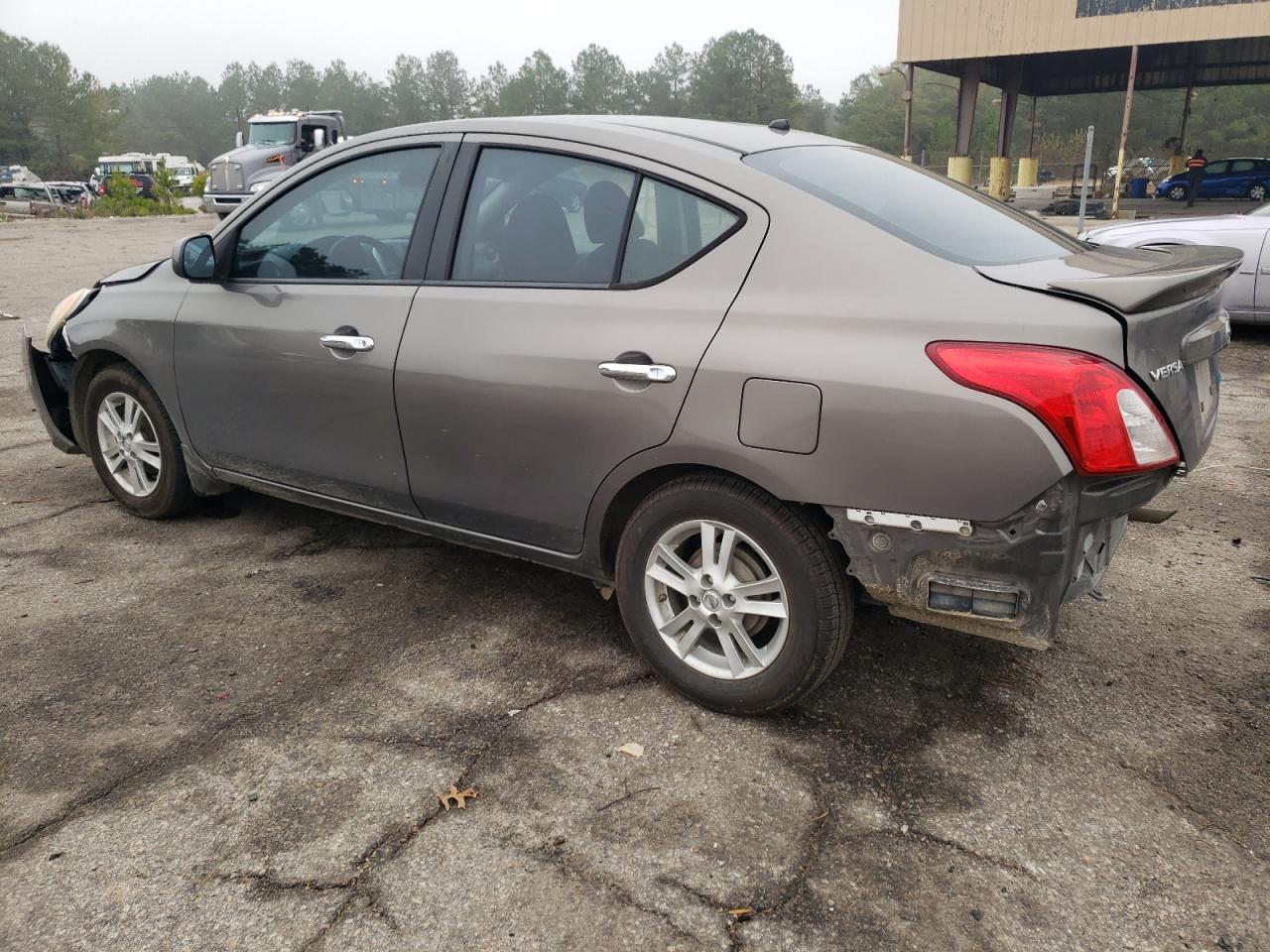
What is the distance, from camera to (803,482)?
99.0 inches

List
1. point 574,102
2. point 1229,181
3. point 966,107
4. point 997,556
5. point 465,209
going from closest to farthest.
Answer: point 997,556 → point 465,209 → point 966,107 → point 1229,181 → point 574,102

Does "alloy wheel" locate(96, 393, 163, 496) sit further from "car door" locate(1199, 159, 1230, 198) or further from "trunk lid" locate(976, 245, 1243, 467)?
"car door" locate(1199, 159, 1230, 198)

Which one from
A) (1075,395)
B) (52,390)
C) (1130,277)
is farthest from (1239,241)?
(52,390)

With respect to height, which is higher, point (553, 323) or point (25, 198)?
point (553, 323)

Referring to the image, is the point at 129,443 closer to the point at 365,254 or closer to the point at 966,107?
the point at 365,254

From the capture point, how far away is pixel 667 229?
2834 millimetres

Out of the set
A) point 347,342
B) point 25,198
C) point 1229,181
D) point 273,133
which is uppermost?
point 273,133

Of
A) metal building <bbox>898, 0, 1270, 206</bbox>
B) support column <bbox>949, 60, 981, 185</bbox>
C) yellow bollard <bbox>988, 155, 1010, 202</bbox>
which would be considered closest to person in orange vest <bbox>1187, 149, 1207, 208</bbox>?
metal building <bbox>898, 0, 1270, 206</bbox>

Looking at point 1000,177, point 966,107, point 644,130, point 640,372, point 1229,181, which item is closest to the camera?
point 640,372

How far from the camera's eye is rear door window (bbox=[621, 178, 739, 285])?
2.77 m

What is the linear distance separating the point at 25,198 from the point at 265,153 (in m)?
22.0

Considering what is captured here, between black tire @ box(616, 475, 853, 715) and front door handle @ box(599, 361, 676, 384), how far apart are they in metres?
0.29

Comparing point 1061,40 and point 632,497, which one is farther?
point 1061,40

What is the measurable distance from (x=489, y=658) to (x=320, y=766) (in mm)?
707
